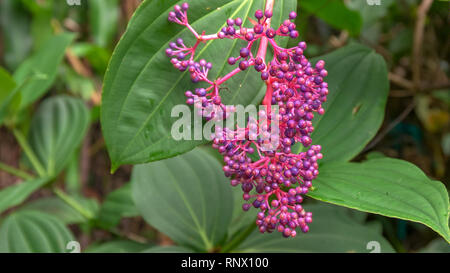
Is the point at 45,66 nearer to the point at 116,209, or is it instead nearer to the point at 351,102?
the point at 116,209

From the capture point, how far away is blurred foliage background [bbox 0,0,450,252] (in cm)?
112

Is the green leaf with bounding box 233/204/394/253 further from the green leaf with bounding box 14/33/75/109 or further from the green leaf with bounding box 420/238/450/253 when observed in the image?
the green leaf with bounding box 14/33/75/109

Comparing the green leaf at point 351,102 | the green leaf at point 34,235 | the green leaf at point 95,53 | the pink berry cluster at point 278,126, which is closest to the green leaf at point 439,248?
the green leaf at point 351,102

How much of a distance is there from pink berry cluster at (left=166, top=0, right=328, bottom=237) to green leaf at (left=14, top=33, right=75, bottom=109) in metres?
0.53

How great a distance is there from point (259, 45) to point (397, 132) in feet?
2.53

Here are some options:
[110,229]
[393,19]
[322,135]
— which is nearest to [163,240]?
[110,229]

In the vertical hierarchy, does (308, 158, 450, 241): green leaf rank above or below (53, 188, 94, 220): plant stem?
above

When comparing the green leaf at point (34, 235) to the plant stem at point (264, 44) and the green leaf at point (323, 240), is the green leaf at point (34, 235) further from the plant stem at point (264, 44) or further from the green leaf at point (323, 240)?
the plant stem at point (264, 44)

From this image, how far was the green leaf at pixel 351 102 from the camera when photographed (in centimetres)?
78

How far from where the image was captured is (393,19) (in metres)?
1.40

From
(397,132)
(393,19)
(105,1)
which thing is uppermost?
(105,1)

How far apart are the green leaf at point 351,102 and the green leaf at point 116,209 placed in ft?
1.76

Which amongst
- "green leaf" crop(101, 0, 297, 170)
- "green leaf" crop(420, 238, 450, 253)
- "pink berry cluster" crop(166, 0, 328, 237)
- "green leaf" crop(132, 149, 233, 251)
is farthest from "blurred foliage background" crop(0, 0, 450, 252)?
"pink berry cluster" crop(166, 0, 328, 237)
